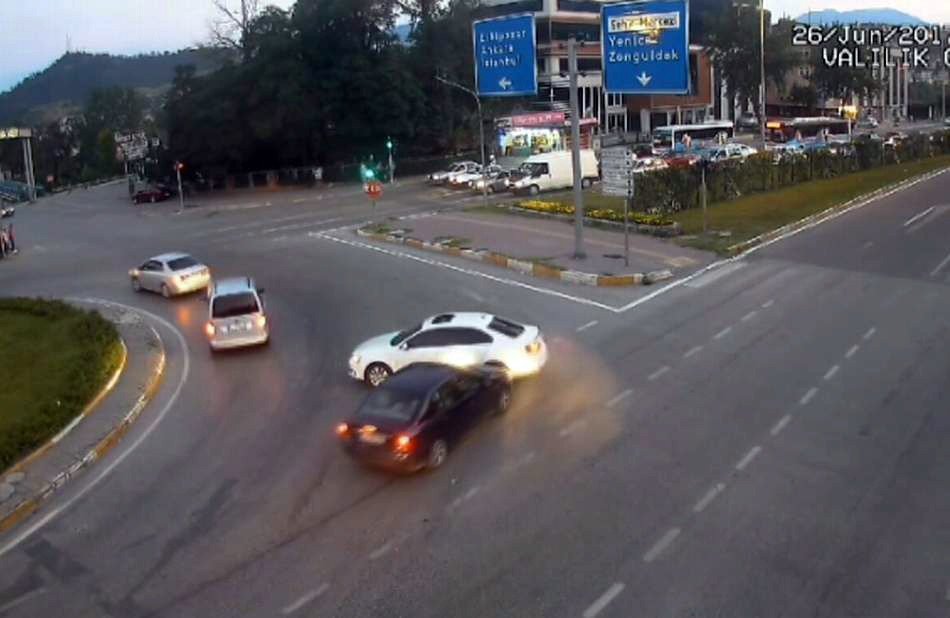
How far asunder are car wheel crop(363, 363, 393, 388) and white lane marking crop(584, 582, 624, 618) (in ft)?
27.8

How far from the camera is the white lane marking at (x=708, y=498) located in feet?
39.4

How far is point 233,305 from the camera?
2161 cm

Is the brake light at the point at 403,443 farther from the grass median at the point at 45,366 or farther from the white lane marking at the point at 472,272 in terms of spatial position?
the white lane marking at the point at 472,272

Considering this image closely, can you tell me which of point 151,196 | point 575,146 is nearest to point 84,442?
point 575,146

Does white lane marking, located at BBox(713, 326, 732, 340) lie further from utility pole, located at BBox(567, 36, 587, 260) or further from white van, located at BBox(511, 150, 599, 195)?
white van, located at BBox(511, 150, 599, 195)

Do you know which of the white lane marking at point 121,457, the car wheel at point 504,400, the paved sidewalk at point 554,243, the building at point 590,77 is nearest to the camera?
the white lane marking at point 121,457

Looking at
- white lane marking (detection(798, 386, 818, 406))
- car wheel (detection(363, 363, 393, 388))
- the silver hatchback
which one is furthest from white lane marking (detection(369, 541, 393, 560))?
the silver hatchback

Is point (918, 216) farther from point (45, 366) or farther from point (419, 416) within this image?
point (45, 366)

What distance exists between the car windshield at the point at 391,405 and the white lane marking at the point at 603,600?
172 inches

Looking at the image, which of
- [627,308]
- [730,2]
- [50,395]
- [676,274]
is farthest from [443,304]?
[730,2]

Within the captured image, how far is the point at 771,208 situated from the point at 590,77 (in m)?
64.0

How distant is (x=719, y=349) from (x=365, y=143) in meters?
56.0

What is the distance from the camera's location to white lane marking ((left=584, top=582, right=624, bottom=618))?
9.70 metres

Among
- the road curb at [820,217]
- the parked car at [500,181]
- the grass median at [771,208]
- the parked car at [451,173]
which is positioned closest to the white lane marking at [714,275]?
the road curb at [820,217]
